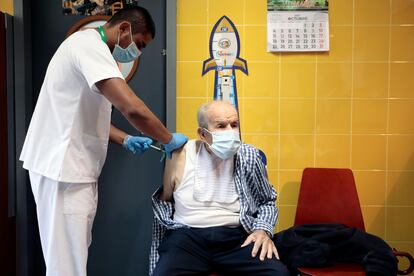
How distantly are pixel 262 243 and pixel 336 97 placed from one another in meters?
1.05

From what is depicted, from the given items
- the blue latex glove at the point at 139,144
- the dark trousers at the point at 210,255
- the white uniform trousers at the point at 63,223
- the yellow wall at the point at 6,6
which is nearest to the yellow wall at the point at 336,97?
the blue latex glove at the point at 139,144

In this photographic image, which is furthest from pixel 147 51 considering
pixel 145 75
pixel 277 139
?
pixel 277 139

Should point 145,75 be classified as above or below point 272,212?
above

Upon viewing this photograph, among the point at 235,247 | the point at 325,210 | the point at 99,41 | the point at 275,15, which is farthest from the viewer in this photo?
the point at 275,15

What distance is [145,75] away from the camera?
2.38m

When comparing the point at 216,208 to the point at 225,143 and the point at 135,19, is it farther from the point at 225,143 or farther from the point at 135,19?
the point at 135,19

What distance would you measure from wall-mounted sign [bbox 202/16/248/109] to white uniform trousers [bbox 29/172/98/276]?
3.33ft

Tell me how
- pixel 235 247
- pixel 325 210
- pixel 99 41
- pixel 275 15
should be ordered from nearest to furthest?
pixel 99 41, pixel 235 247, pixel 325 210, pixel 275 15

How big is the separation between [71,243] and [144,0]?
56.1 inches

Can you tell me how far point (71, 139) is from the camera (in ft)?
5.36

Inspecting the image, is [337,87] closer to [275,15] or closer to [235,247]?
[275,15]

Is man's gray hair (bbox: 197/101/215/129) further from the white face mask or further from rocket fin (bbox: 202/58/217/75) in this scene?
rocket fin (bbox: 202/58/217/75)

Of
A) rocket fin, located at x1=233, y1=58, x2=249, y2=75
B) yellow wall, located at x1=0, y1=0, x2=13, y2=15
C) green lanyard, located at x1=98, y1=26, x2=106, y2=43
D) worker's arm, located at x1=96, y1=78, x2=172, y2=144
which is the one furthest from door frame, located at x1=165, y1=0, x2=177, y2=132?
yellow wall, located at x1=0, y1=0, x2=13, y2=15

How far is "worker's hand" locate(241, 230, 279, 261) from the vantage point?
171 centimetres
